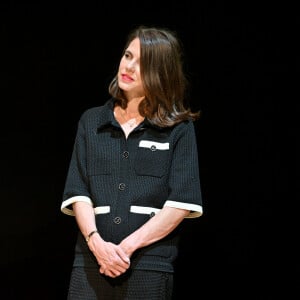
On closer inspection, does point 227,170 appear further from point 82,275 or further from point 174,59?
point 82,275

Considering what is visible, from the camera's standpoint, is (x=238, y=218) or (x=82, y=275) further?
(x=238, y=218)

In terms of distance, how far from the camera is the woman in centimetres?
182

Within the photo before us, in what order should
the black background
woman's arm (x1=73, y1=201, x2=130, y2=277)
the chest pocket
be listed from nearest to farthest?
woman's arm (x1=73, y1=201, x2=130, y2=277)
the chest pocket
the black background

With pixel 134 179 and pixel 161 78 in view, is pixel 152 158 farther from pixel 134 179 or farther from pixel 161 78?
pixel 161 78

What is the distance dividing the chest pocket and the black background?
71 cm

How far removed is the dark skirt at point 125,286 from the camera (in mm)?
1812

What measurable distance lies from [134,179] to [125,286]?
0.29 metres

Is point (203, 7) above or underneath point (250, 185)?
above

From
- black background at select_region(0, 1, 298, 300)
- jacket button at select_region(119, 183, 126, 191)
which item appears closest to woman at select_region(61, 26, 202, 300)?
jacket button at select_region(119, 183, 126, 191)

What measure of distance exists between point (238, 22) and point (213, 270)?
0.96 metres

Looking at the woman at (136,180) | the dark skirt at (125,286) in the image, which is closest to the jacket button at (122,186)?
the woman at (136,180)

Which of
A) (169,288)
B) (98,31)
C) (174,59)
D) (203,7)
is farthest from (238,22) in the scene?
(169,288)

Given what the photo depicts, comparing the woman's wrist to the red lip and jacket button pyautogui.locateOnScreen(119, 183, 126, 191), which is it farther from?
the red lip

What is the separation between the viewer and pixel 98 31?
8.73ft
